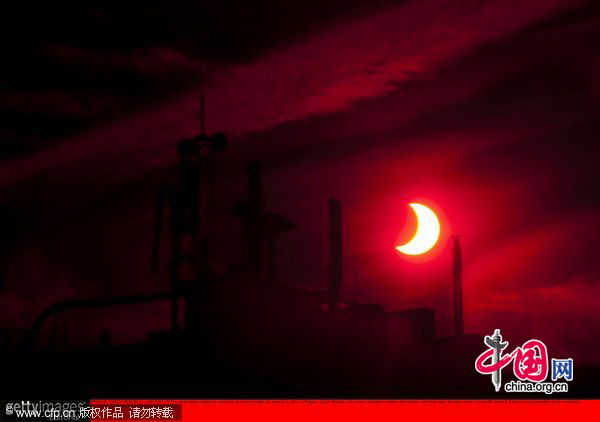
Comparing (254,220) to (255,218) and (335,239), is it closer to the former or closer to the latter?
(255,218)

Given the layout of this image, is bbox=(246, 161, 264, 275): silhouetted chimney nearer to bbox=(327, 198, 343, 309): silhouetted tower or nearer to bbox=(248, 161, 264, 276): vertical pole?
bbox=(248, 161, 264, 276): vertical pole

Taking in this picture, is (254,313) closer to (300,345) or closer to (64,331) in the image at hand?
(300,345)

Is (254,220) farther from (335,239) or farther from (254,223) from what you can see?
(335,239)

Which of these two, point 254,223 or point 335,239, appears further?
point 254,223

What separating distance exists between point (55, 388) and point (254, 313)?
21.3ft

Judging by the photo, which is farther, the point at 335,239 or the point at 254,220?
the point at 254,220

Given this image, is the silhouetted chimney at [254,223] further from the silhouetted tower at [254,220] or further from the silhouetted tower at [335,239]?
the silhouetted tower at [335,239]

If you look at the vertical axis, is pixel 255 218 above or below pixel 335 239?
above

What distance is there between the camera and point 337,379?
2353 cm

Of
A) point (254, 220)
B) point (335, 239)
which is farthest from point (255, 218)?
point (335, 239)

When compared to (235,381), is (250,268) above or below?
above

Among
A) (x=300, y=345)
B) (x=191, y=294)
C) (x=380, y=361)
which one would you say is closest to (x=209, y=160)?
(x=191, y=294)

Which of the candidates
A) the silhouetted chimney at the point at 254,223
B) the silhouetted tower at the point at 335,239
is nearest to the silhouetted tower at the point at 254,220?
the silhouetted chimney at the point at 254,223

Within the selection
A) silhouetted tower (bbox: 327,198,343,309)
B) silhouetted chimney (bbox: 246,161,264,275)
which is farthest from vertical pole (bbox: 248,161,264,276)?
silhouetted tower (bbox: 327,198,343,309)
